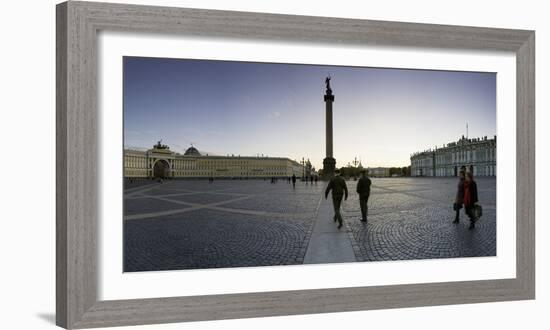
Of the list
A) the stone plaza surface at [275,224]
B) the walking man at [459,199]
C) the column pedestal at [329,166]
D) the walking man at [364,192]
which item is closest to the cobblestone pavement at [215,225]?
the stone plaza surface at [275,224]

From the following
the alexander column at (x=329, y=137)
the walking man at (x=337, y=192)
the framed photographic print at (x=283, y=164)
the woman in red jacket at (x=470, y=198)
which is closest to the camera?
the framed photographic print at (x=283, y=164)

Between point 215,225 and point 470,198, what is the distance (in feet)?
13.6

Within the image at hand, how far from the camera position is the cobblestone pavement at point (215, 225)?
6469mm

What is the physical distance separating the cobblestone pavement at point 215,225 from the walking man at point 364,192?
72 cm

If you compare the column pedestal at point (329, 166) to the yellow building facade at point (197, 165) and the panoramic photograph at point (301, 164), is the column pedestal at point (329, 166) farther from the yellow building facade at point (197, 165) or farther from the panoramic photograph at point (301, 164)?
the yellow building facade at point (197, 165)

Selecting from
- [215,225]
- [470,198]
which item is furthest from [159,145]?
[470,198]

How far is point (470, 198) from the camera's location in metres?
7.64

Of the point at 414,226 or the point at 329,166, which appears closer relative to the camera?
the point at 329,166

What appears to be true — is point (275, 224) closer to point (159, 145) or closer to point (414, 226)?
point (159, 145)

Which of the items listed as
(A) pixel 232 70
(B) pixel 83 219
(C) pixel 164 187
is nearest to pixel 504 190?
(A) pixel 232 70

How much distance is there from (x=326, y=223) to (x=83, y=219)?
137 inches

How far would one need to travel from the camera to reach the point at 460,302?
284 inches

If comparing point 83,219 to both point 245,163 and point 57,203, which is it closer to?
point 57,203

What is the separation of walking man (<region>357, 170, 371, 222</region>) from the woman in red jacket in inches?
63.1
